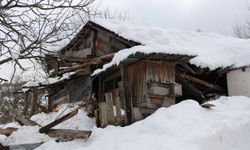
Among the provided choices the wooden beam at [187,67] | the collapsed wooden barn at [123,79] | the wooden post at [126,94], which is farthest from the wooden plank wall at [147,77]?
the wooden beam at [187,67]

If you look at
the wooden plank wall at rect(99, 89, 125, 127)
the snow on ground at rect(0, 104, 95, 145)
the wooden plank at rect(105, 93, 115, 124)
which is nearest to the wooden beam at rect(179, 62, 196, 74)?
the wooden plank wall at rect(99, 89, 125, 127)

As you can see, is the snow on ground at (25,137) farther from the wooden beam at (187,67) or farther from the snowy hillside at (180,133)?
the wooden beam at (187,67)

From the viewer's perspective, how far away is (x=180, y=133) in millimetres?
7938

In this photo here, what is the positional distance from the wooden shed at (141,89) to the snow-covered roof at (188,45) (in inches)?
18.0

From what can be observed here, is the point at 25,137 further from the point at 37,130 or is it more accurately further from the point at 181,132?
the point at 181,132

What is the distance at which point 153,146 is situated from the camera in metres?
7.48

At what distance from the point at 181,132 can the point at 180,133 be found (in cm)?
5

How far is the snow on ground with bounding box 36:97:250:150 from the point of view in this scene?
764 cm

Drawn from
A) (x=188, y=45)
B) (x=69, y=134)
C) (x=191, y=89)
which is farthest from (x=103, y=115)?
(x=188, y=45)

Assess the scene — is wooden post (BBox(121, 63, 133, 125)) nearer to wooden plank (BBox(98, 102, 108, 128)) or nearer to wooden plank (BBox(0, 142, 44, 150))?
wooden plank (BBox(98, 102, 108, 128))

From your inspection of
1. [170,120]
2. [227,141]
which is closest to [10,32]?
[170,120]

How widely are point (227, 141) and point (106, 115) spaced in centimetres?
337

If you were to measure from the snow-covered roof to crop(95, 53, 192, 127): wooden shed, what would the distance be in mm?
457

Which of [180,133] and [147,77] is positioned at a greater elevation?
[147,77]
